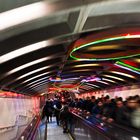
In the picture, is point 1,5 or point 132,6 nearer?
point 1,5

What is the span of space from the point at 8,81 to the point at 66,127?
5.56 m

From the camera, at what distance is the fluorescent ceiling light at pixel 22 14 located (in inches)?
268

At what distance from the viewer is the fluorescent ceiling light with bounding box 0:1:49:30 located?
22.3 ft

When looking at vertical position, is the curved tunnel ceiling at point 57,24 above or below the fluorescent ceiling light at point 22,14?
above

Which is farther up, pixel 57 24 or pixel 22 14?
pixel 57 24

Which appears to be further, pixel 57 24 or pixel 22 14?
pixel 57 24

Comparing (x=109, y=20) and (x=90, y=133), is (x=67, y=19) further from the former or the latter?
(x=90, y=133)

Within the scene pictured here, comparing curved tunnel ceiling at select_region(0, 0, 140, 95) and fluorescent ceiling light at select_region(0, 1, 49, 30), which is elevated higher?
curved tunnel ceiling at select_region(0, 0, 140, 95)

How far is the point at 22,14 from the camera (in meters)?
7.10

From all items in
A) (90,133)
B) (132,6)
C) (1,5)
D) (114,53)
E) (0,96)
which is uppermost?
(114,53)

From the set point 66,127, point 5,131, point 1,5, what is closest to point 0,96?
point 5,131

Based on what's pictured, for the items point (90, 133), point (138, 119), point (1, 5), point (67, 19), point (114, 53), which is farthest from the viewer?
point (114, 53)

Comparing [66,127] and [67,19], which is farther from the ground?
[67,19]

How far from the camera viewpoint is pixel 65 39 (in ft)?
34.0
